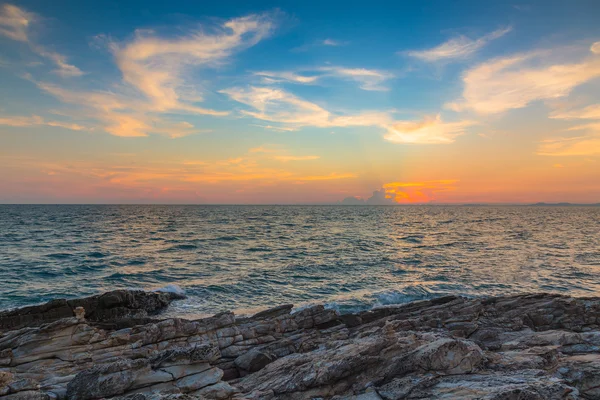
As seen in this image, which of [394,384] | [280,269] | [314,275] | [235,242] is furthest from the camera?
[235,242]

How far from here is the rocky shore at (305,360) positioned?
8828mm

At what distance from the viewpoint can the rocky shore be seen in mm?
8828

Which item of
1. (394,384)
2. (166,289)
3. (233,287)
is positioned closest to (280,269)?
(233,287)

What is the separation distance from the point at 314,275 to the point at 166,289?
14741mm

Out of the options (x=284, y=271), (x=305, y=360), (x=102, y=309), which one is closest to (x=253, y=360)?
(x=305, y=360)

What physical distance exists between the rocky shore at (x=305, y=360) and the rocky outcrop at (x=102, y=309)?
473cm

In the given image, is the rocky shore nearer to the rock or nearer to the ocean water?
the rock

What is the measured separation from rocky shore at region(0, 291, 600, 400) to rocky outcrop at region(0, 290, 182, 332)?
15.5 ft

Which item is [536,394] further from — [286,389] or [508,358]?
[286,389]

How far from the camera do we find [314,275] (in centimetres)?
3656

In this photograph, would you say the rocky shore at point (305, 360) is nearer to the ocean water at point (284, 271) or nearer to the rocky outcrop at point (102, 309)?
the rocky outcrop at point (102, 309)

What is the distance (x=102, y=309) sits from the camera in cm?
2273

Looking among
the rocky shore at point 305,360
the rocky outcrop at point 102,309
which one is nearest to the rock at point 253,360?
the rocky shore at point 305,360

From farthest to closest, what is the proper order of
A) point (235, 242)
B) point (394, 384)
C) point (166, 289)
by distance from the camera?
point (235, 242) → point (166, 289) → point (394, 384)
